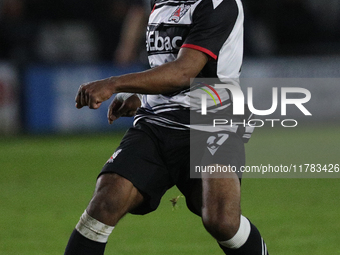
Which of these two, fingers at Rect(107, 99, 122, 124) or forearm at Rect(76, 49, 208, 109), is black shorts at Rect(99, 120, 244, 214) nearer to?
fingers at Rect(107, 99, 122, 124)

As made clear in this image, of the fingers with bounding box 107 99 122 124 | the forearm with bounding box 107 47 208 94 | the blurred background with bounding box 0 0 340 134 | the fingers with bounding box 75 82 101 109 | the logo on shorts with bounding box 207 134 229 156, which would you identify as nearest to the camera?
the fingers with bounding box 75 82 101 109

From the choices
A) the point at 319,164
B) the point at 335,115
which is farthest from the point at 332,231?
the point at 335,115

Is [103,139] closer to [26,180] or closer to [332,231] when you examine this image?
[26,180]

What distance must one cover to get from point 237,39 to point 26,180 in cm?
470

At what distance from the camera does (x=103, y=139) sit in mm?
10742

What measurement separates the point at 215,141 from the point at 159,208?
8.96 feet

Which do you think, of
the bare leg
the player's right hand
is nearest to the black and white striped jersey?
the player's right hand

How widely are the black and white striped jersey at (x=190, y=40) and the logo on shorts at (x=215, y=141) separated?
173mm

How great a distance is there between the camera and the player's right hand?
13.4 ft

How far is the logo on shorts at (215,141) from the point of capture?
369cm

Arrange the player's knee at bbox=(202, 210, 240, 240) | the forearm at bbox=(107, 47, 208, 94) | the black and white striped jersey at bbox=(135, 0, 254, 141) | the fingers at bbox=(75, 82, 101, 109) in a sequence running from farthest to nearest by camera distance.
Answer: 1. the black and white striped jersey at bbox=(135, 0, 254, 141)
2. the player's knee at bbox=(202, 210, 240, 240)
3. the forearm at bbox=(107, 47, 208, 94)
4. the fingers at bbox=(75, 82, 101, 109)

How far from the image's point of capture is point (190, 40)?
11.6ft

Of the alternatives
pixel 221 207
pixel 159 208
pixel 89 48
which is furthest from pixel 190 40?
pixel 89 48

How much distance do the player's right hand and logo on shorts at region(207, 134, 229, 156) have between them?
0.60 m
